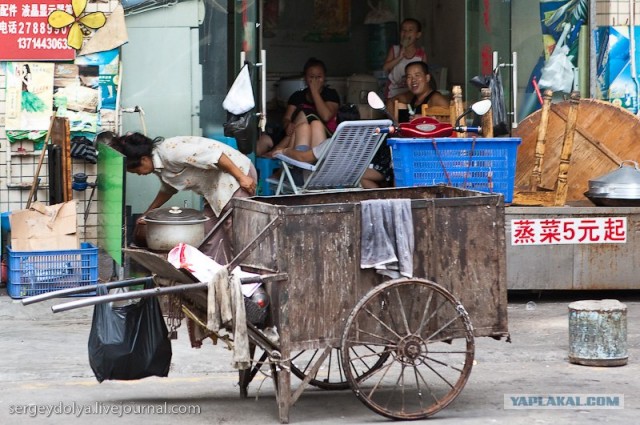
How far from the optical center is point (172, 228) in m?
9.46

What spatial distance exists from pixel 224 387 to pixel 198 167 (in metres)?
2.49

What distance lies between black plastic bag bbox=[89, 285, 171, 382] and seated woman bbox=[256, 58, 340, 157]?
4.64 metres

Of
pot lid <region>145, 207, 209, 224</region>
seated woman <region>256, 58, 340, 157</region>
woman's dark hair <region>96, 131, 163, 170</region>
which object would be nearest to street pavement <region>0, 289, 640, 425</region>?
pot lid <region>145, 207, 209, 224</region>

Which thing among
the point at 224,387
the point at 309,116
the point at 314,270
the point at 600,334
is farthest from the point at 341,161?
the point at 314,270

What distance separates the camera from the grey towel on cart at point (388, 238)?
6.37 meters

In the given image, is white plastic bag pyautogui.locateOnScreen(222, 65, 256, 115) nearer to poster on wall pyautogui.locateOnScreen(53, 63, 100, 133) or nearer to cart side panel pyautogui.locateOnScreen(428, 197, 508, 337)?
poster on wall pyautogui.locateOnScreen(53, 63, 100, 133)

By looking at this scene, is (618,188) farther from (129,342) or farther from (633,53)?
(129,342)

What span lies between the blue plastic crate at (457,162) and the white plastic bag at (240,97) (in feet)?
5.14

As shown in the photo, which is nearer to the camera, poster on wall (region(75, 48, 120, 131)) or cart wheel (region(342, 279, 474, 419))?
cart wheel (region(342, 279, 474, 419))

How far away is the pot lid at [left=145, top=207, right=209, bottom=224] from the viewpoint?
9473mm

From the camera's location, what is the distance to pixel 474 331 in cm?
661

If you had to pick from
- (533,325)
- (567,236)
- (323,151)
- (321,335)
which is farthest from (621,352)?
(323,151)

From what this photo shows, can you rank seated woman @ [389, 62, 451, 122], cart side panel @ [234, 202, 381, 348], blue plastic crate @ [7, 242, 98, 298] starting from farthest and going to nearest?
seated woman @ [389, 62, 451, 122] → blue plastic crate @ [7, 242, 98, 298] → cart side panel @ [234, 202, 381, 348]

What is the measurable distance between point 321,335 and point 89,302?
4.20 feet
